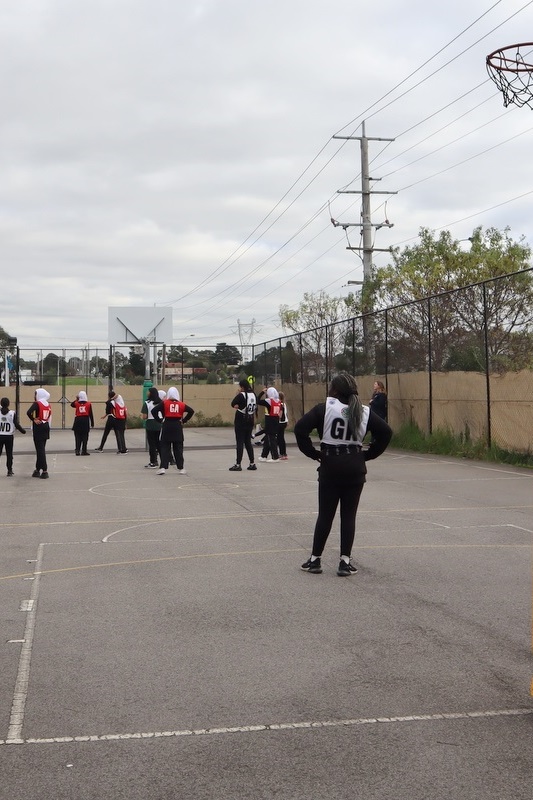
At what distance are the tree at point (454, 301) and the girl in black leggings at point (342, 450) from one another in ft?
Result: 39.2

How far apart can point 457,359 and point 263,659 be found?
1806 cm

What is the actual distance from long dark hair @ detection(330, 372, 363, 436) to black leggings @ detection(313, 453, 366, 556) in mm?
302

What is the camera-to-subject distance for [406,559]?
382 inches

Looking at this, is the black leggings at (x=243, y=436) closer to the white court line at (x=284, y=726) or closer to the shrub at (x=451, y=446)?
the shrub at (x=451, y=446)

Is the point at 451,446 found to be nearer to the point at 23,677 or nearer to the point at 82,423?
the point at 82,423

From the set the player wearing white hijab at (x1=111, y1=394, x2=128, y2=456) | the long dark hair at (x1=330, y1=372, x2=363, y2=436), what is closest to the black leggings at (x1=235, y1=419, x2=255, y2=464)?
the player wearing white hijab at (x1=111, y1=394, x2=128, y2=456)

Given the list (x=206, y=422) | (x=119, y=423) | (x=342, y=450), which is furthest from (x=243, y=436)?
(x=206, y=422)

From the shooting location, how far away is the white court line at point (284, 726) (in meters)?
4.78

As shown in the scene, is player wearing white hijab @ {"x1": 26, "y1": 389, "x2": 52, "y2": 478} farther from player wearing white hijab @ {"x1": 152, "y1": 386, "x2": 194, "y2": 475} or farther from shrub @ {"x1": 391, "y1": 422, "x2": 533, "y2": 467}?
shrub @ {"x1": 391, "y1": 422, "x2": 533, "y2": 467}

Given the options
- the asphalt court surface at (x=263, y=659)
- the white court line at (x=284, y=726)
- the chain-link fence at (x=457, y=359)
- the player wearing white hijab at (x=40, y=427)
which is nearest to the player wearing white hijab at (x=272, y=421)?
the chain-link fence at (x=457, y=359)

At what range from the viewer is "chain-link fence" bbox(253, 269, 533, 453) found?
2047cm

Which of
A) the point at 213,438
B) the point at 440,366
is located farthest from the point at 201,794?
the point at 213,438

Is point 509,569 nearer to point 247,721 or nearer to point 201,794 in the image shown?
point 247,721

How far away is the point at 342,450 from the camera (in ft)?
29.2
